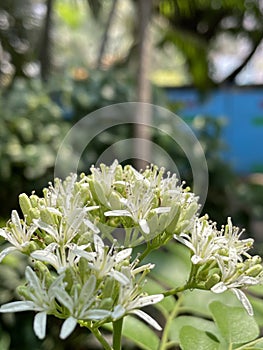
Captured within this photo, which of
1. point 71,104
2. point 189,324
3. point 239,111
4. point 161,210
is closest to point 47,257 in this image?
point 161,210

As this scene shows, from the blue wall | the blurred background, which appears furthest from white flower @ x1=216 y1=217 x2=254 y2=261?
the blue wall

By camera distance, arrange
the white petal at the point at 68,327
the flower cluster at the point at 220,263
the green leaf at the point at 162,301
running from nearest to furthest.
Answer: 1. the white petal at the point at 68,327
2. the flower cluster at the point at 220,263
3. the green leaf at the point at 162,301

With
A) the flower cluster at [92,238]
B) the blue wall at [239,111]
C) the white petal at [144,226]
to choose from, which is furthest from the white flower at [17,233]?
the blue wall at [239,111]

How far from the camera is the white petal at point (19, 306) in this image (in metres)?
0.49

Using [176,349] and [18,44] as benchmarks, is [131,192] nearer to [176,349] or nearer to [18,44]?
[176,349]

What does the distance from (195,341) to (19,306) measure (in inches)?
6.7

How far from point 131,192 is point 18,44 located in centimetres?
402

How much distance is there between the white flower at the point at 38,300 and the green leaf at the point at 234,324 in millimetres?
185

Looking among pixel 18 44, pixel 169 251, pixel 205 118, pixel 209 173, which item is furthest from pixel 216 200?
pixel 169 251

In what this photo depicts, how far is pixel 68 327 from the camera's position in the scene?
0.48m

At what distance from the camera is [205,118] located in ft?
12.2

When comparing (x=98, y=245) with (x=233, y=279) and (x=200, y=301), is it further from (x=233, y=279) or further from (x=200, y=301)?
(x=200, y=301)

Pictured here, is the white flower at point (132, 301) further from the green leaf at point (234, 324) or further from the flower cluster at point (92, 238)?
the green leaf at point (234, 324)

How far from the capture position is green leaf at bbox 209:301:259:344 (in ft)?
1.95
